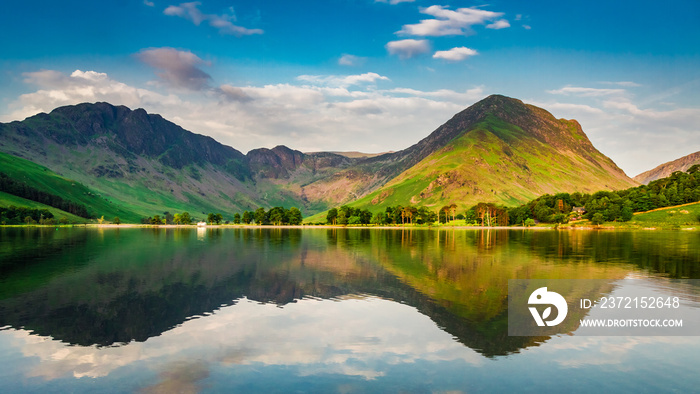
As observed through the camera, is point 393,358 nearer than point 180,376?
No

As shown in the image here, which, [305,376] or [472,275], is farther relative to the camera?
[472,275]

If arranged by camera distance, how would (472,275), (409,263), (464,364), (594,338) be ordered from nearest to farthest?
(464,364), (594,338), (472,275), (409,263)

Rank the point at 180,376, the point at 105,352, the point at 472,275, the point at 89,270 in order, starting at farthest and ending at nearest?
the point at 89,270
the point at 472,275
the point at 105,352
the point at 180,376

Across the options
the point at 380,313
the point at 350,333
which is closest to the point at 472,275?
the point at 380,313

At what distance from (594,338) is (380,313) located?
16.5 metres

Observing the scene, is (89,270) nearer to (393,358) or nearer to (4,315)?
(4,315)

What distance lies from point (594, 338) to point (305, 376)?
20715 mm

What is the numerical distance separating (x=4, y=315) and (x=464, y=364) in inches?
1451

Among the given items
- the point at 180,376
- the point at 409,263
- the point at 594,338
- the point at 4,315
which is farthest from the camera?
the point at 409,263

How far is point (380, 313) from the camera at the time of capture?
121 ft

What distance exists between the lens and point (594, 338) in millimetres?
28969

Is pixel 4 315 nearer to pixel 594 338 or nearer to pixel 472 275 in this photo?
pixel 594 338

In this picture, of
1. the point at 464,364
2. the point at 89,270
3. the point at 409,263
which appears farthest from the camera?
the point at 409,263

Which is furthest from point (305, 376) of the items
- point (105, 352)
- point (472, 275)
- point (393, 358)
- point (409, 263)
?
point (409, 263)
